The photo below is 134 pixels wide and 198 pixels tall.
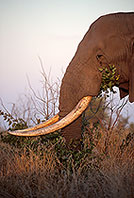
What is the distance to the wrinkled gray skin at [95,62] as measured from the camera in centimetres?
341

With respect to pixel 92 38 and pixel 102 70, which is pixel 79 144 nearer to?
pixel 102 70

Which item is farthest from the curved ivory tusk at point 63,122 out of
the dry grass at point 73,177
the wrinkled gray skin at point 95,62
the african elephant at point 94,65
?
the dry grass at point 73,177

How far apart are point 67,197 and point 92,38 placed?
2.33 m

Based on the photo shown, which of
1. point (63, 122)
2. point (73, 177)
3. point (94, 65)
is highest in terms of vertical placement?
point (94, 65)

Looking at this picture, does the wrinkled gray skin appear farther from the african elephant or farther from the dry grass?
the dry grass

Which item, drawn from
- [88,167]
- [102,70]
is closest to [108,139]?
[88,167]

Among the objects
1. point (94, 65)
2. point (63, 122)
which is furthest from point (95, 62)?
point (63, 122)

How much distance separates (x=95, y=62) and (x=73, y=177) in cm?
173

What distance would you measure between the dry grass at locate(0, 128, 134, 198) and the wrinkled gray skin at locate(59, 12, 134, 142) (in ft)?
1.81

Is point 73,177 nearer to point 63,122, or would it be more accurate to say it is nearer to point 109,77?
point 63,122

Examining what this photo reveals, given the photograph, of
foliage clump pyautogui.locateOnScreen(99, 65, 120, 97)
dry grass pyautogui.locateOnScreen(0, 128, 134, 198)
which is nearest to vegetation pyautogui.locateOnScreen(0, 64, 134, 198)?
dry grass pyautogui.locateOnScreen(0, 128, 134, 198)

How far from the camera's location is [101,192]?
2514 mm

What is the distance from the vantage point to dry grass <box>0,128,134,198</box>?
8.23ft

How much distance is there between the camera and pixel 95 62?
137 inches
